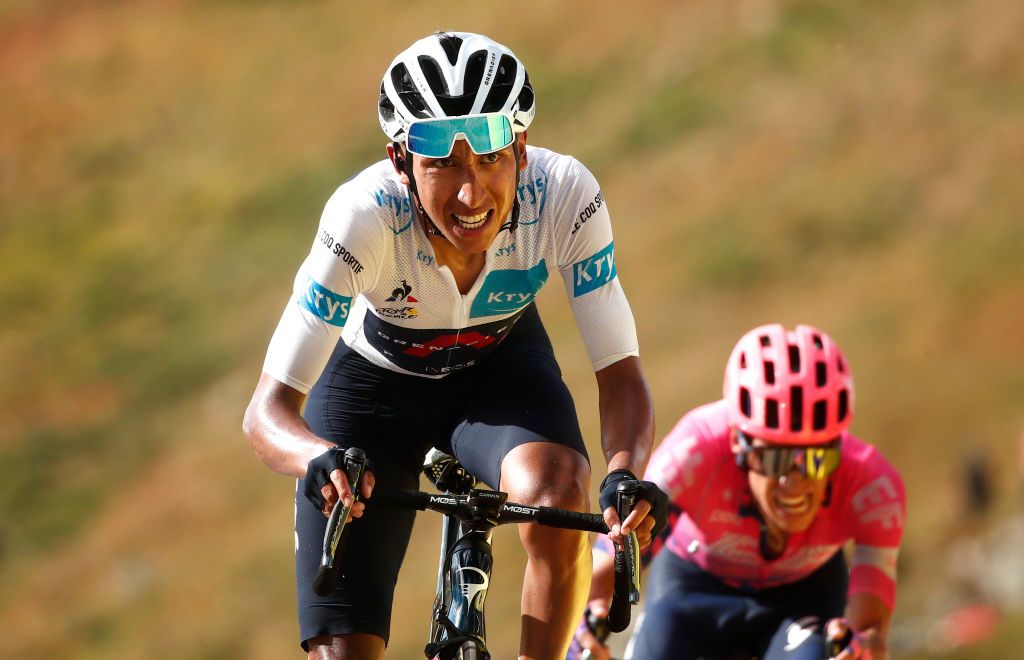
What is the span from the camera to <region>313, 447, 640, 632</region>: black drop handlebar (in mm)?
4426

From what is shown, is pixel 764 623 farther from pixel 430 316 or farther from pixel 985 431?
pixel 985 431

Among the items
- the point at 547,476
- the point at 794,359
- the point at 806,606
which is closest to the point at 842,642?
the point at 806,606

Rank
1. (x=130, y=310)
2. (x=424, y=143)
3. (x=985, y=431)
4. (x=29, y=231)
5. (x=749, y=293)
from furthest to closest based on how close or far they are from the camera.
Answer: (x=29, y=231) < (x=130, y=310) < (x=749, y=293) < (x=985, y=431) < (x=424, y=143)

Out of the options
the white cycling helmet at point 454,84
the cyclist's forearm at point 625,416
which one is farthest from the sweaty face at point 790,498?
the white cycling helmet at point 454,84

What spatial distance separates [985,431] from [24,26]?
31.8 m

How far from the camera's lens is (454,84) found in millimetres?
5047

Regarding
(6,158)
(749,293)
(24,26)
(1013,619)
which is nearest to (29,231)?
(6,158)

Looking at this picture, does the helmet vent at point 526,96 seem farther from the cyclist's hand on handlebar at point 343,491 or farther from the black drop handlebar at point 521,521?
the cyclist's hand on handlebar at point 343,491

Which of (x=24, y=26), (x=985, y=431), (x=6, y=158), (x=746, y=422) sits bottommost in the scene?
(x=746, y=422)

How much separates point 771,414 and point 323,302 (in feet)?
7.59

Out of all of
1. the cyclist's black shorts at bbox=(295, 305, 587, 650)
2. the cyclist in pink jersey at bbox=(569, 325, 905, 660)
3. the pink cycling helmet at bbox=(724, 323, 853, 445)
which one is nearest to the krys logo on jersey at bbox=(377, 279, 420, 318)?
the cyclist's black shorts at bbox=(295, 305, 587, 650)

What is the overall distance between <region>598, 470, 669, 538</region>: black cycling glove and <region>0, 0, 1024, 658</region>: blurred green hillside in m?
9.49

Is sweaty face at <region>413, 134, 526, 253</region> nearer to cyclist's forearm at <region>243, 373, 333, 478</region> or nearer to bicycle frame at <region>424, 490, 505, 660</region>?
cyclist's forearm at <region>243, 373, 333, 478</region>

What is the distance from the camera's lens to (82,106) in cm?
3859
